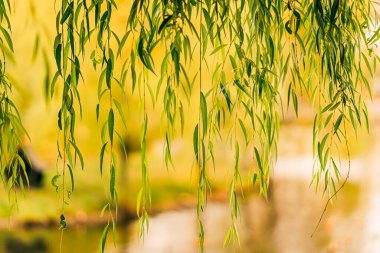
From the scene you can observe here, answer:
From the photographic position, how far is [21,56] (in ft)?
20.0

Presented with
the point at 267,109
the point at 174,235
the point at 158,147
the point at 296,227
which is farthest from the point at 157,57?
the point at 267,109

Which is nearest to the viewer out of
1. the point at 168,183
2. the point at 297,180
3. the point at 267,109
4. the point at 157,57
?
the point at 267,109

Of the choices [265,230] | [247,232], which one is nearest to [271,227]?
[265,230]

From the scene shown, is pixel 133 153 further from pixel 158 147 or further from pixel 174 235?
pixel 174 235

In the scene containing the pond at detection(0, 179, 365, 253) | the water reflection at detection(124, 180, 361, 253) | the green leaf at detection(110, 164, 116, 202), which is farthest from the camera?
the water reflection at detection(124, 180, 361, 253)

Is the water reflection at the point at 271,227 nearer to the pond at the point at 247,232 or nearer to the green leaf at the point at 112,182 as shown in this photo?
the pond at the point at 247,232

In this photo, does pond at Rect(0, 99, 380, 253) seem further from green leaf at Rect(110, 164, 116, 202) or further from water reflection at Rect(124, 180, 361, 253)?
green leaf at Rect(110, 164, 116, 202)

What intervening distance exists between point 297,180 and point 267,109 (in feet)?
23.0

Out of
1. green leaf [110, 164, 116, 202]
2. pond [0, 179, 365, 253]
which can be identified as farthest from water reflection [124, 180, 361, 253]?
green leaf [110, 164, 116, 202]

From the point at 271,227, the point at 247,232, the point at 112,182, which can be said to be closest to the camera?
the point at 112,182

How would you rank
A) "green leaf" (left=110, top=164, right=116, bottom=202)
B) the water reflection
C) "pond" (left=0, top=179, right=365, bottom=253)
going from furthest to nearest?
1. the water reflection
2. "pond" (left=0, top=179, right=365, bottom=253)
3. "green leaf" (left=110, top=164, right=116, bottom=202)

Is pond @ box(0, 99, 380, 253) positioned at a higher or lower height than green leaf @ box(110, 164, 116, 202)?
lower

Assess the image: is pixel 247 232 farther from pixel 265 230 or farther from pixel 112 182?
pixel 112 182

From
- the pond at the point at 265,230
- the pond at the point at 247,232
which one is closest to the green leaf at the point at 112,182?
the pond at the point at 265,230
